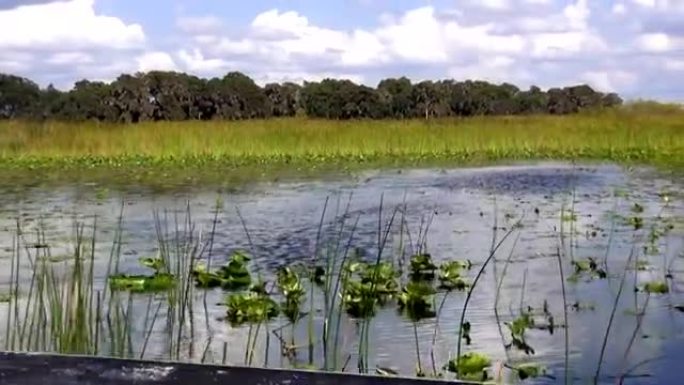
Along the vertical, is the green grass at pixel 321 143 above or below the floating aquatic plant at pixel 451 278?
above

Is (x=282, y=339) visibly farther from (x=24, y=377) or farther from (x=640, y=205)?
(x=640, y=205)

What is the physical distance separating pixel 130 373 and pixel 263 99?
1299 inches

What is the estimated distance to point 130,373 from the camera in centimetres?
195

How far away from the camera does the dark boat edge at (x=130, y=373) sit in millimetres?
1870

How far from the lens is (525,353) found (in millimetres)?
5047

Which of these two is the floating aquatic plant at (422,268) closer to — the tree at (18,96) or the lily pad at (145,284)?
the lily pad at (145,284)

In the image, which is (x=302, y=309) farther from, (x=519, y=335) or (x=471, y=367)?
(x=471, y=367)

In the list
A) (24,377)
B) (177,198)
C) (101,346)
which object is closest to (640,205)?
(177,198)

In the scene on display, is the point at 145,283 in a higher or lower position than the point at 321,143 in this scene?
lower

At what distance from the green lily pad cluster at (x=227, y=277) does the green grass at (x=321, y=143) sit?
42.2 ft

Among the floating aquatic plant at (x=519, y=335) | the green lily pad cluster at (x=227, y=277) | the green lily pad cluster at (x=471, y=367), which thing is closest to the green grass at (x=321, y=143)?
the green lily pad cluster at (x=227, y=277)

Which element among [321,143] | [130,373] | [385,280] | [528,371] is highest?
[130,373]

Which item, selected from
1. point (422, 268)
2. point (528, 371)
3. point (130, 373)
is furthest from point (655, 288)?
point (130, 373)

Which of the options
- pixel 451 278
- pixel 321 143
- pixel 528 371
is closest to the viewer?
pixel 528 371
